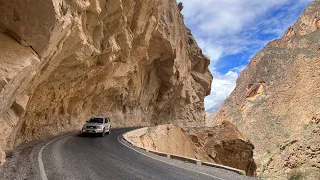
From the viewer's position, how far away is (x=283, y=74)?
8231cm

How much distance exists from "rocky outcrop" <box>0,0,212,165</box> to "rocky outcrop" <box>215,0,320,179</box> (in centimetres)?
2545

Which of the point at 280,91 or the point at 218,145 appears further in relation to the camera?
the point at 280,91

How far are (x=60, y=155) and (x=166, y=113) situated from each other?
39824mm

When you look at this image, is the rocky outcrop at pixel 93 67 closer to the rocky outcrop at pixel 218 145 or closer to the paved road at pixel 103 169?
the paved road at pixel 103 169

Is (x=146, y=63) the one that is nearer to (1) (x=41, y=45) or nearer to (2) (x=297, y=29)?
(1) (x=41, y=45)

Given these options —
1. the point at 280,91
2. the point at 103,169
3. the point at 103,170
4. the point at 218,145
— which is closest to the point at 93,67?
the point at 103,169

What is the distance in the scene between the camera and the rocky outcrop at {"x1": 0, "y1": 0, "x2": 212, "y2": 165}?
9.10 m

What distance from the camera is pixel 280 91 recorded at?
79.9 m

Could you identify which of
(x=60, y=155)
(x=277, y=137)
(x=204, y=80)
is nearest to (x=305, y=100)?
(x=277, y=137)

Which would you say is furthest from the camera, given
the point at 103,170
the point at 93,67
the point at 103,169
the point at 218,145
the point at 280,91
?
the point at 280,91

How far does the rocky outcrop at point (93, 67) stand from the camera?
9102 millimetres

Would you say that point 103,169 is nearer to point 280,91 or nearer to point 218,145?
point 218,145

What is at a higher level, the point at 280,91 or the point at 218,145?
the point at 280,91

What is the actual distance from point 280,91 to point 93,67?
70.2 m
